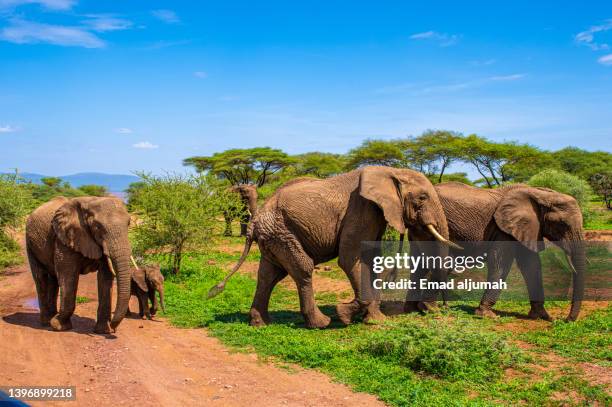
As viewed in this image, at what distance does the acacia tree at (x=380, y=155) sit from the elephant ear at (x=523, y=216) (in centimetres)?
2423

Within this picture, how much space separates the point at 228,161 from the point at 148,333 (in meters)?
29.6

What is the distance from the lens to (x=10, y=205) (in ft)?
57.8

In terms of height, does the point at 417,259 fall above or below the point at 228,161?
below

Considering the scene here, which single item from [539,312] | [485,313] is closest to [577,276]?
[539,312]

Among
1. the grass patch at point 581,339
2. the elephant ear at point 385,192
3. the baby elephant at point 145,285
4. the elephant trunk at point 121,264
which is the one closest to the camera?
the grass patch at point 581,339

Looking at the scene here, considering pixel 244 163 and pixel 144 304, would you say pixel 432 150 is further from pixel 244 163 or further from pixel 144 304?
pixel 144 304

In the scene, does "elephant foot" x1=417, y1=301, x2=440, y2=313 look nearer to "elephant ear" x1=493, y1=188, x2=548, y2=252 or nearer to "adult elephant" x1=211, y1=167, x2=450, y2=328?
"adult elephant" x1=211, y1=167, x2=450, y2=328

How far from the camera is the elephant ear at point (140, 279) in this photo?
10.3 metres

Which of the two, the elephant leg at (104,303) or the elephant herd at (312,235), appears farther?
the elephant leg at (104,303)

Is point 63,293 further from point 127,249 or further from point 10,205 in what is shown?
point 10,205

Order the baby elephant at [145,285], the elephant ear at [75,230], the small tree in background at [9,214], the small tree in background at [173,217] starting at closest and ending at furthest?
the elephant ear at [75,230], the baby elephant at [145,285], the small tree in background at [173,217], the small tree in background at [9,214]

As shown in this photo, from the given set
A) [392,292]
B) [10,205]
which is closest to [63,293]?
[392,292]

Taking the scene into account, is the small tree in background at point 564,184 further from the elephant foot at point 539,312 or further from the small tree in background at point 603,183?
the small tree in background at point 603,183

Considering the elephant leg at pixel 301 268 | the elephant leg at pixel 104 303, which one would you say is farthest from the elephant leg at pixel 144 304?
the elephant leg at pixel 301 268
